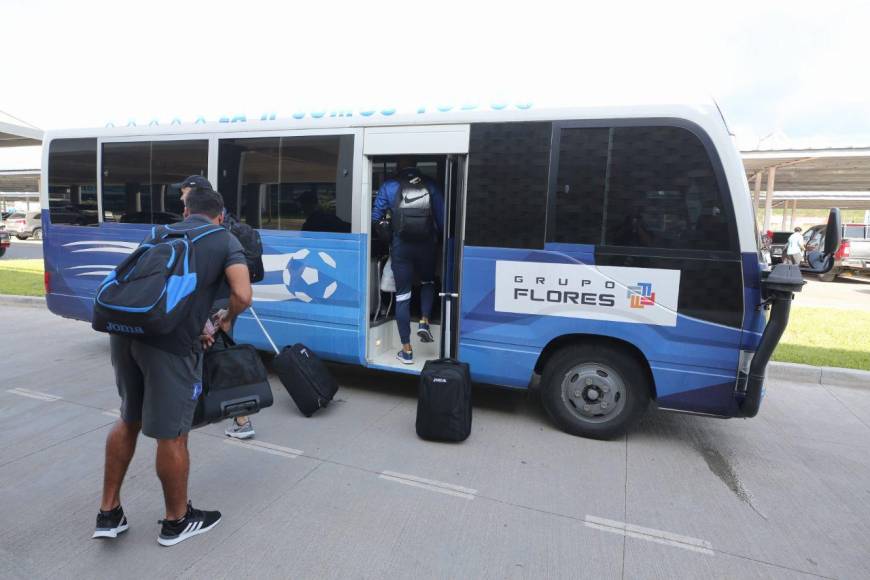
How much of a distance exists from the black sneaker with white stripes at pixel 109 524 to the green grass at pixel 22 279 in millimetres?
9255

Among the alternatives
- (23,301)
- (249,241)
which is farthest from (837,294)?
(23,301)

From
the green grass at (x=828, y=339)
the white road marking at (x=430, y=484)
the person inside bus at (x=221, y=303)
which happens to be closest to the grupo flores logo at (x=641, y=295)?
the white road marking at (x=430, y=484)

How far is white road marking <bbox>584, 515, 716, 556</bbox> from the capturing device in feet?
9.79

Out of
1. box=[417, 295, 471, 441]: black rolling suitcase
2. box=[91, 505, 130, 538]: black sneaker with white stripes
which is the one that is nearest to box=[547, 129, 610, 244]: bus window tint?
box=[417, 295, 471, 441]: black rolling suitcase

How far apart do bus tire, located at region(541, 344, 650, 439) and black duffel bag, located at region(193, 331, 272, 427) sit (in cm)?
232

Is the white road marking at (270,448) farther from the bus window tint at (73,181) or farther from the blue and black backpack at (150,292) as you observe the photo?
the bus window tint at (73,181)

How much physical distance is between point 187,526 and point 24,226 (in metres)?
37.9

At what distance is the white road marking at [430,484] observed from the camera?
349cm

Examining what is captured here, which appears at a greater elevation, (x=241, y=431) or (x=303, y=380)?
(x=303, y=380)

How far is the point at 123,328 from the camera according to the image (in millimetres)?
2488

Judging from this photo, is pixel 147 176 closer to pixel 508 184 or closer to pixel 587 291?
pixel 508 184

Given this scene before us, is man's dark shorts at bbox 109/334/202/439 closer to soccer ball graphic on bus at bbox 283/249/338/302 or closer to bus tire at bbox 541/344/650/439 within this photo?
soccer ball graphic on bus at bbox 283/249/338/302

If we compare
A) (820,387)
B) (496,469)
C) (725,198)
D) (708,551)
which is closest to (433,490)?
(496,469)

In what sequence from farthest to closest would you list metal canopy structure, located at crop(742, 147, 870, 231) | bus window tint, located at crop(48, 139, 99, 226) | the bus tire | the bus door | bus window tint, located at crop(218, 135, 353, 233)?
metal canopy structure, located at crop(742, 147, 870, 231) < bus window tint, located at crop(48, 139, 99, 226) < bus window tint, located at crop(218, 135, 353, 233) < the bus door < the bus tire
